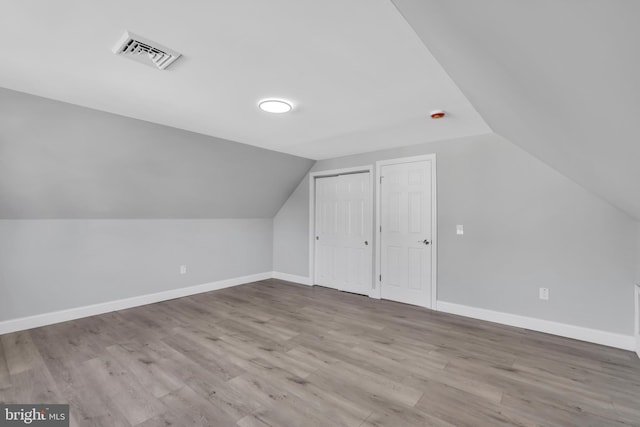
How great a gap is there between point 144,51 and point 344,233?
147 inches

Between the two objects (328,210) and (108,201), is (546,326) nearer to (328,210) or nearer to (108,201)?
(328,210)

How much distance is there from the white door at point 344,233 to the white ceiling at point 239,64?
1644 millimetres

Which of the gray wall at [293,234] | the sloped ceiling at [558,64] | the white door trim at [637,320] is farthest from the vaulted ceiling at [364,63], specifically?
the gray wall at [293,234]

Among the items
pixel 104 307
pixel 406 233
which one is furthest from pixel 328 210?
pixel 104 307

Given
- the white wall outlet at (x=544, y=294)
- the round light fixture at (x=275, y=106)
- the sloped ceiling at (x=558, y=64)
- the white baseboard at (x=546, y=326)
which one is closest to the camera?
the sloped ceiling at (x=558, y=64)

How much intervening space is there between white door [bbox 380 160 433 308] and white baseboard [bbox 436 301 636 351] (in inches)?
15.8

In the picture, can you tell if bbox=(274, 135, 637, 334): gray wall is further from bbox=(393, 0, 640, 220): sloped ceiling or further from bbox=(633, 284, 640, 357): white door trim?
bbox=(393, 0, 640, 220): sloped ceiling

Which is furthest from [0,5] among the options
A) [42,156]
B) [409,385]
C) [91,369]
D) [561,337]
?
[561,337]

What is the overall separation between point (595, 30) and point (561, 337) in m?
3.56

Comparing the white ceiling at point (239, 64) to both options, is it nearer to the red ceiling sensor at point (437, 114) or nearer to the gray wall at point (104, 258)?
the red ceiling sensor at point (437, 114)

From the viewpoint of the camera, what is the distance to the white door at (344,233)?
4.63 meters

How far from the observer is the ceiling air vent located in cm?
165

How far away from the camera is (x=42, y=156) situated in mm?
2863

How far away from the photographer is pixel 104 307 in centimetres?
374
